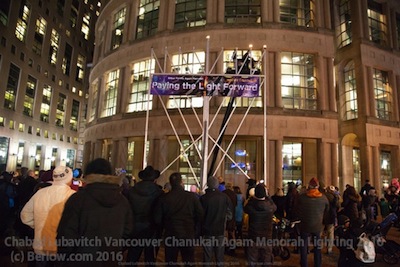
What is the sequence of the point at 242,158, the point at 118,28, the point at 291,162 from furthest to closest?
the point at 118,28 < the point at 291,162 < the point at 242,158

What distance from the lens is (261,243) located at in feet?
20.5

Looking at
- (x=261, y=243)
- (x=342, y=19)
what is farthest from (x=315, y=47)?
(x=261, y=243)

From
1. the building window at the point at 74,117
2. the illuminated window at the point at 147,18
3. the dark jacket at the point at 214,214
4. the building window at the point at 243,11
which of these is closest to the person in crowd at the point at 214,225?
the dark jacket at the point at 214,214

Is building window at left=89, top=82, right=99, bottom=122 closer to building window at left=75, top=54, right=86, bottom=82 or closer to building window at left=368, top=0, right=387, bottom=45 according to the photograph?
building window at left=368, top=0, right=387, bottom=45

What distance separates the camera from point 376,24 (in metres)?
25.4

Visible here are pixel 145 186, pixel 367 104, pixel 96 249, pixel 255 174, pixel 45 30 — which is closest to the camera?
pixel 96 249

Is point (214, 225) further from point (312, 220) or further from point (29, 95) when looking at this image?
point (29, 95)

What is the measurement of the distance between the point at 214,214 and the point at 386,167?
943 inches

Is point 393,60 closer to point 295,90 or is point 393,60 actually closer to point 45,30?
point 295,90

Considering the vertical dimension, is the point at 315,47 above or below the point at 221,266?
above

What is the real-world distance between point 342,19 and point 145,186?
27.7m

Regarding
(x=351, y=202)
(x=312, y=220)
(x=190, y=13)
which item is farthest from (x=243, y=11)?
(x=312, y=220)

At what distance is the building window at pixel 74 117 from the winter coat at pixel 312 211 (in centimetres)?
6575

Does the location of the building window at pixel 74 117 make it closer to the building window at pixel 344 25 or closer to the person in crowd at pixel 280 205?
the building window at pixel 344 25
